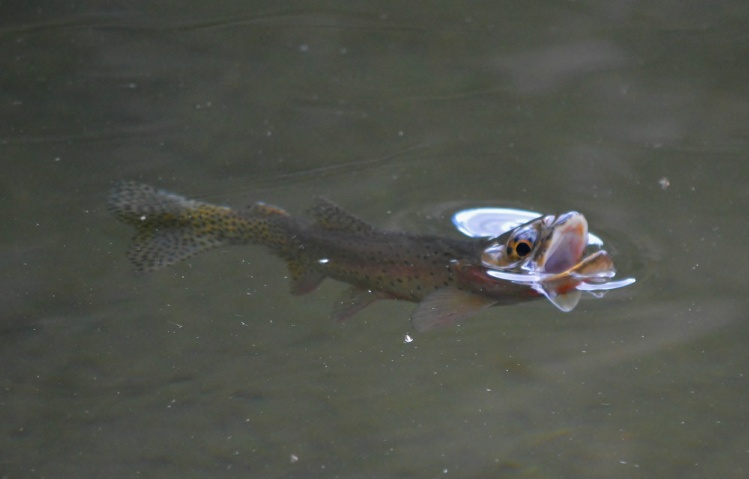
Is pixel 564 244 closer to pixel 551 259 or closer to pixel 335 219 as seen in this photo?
pixel 551 259

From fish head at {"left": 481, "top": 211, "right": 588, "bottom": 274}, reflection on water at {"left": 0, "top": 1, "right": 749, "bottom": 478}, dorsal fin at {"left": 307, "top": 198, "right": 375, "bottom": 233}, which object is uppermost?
fish head at {"left": 481, "top": 211, "right": 588, "bottom": 274}

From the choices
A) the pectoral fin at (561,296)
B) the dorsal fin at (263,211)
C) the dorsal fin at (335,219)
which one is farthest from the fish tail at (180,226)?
the pectoral fin at (561,296)

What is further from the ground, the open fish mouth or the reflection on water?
the open fish mouth

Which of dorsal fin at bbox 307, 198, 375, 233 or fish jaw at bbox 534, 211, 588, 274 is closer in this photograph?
fish jaw at bbox 534, 211, 588, 274

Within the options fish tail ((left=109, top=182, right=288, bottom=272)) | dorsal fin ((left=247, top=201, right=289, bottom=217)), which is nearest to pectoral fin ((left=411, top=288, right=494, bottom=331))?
fish tail ((left=109, top=182, right=288, bottom=272))

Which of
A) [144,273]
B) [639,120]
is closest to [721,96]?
[639,120]

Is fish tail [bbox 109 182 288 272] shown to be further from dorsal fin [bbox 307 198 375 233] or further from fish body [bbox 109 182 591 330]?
dorsal fin [bbox 307 198 375 233]

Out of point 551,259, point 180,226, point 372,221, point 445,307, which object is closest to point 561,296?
point 551,259
